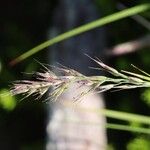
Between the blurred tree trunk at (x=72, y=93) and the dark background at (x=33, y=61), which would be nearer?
the blurred tree trunk at (x=72, y=93)

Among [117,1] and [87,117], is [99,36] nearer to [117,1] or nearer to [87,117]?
[117,1]

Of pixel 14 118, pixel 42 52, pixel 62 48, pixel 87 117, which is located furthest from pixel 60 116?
pixel 14 118

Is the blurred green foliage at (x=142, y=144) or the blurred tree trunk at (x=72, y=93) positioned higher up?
the blurred tree trunk at (x=72, y=93)

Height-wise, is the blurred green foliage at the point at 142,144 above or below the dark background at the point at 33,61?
below

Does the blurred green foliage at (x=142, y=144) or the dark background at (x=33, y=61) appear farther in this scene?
the dark background at (x=33, y=61)

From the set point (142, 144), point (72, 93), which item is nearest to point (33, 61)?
point (72, 93)

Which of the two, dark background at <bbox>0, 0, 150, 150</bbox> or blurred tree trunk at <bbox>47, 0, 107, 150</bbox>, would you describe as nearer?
blurred tree trunk at <bbox>47, 0, 107, 150</bbox>

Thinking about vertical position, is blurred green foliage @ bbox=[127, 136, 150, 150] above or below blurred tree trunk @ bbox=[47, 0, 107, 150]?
below

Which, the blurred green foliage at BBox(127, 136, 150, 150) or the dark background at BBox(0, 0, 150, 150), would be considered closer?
the blurred green foliage at BBox(127, 136, 150, 150)

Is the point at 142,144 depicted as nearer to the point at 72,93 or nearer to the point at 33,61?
the point at 72,93
